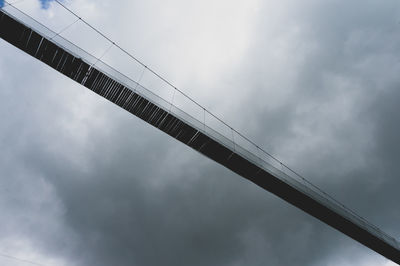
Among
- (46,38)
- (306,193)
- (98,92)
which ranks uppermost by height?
(306,193)

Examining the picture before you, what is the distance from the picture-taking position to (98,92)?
10.0 metres

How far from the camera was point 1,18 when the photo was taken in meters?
8.41

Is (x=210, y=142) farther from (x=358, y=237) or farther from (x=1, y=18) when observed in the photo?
(x=358, y=237)

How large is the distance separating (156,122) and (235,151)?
3.96 metres

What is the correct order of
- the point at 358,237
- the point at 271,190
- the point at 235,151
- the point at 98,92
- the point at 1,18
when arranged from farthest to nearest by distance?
the point at 358,237 → the point at 271,190 → the point at 235,151 → the point at 98,92 → the point at 1,18

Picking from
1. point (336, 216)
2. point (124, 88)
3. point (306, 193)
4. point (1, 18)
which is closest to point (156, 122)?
point (124, 88)

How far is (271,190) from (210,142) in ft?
14.4

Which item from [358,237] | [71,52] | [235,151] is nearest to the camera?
[71,52]

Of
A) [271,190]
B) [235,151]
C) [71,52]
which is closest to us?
[71,52]

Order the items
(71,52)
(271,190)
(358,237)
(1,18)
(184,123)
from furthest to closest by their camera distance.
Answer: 1. (358,237)
2. (271,190)
3. (184,123)
4. (71,52)
5. (1,18)

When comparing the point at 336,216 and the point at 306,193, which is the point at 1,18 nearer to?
the point at 306,193

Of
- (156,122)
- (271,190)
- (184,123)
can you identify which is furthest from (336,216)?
(156,122)

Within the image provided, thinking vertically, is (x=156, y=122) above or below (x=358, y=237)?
below

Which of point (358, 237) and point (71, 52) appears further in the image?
point (358, 237)
